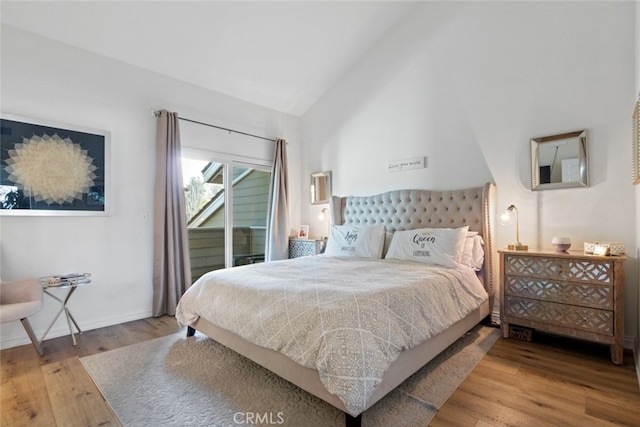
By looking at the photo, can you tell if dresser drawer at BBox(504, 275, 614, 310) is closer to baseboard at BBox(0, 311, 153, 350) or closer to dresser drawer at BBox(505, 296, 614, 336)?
dresser drawer at BBox(505, 296, 614, 336)

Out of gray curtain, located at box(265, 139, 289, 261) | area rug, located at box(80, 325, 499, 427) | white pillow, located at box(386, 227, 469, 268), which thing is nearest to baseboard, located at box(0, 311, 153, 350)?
area rug, located at box(80, 325, 499, 427)

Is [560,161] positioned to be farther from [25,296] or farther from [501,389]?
[25,296]

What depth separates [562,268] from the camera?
255cm

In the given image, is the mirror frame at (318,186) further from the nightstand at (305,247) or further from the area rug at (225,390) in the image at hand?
the area rug at (225,390)

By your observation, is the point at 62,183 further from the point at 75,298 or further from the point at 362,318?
the point at 362,318

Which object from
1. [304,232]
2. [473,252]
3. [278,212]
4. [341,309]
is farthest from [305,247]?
[341,309]

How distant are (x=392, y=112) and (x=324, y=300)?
3.07 m

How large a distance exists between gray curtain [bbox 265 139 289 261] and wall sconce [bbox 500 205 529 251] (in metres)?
2.96

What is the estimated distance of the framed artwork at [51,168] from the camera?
9.12 ft

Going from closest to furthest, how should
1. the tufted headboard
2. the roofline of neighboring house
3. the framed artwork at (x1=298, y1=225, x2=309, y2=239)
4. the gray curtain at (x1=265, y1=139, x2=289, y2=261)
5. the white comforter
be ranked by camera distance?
1. the white comforter
2. the tufted headboard
3. the roofline of neighboring house
4. the gray curtain at (x1=265, y1=139, x2=289, y2=261)
5. the framed artwork at (x1=298, y1=225, x2=309, y2=239)

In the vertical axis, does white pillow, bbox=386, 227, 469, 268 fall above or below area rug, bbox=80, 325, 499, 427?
above

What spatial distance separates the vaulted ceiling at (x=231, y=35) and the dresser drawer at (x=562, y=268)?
3269mm

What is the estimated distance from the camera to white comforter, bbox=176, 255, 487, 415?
61.2 inches

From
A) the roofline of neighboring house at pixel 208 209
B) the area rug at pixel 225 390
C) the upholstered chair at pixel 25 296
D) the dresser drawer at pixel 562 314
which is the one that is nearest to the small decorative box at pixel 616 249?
the dresser drawer at pixel 562 314
